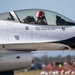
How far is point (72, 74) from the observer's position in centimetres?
2878

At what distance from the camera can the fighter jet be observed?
12.4 meters

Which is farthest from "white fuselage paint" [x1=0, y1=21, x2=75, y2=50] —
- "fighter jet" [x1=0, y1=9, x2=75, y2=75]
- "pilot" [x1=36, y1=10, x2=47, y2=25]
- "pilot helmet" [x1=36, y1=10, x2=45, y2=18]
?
"pilot helmet" [x1=36, y1=10, x2=45, y2=18]

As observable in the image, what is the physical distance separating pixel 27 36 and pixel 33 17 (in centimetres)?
120

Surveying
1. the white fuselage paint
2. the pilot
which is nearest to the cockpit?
the pilot

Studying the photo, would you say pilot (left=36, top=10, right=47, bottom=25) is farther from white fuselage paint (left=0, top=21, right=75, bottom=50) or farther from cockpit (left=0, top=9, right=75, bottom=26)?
white fuselage paint (left=0, top=21, right=75, bottom=50)

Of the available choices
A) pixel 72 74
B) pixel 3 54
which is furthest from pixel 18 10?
pixel 72 74

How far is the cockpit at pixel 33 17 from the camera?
13227 mm

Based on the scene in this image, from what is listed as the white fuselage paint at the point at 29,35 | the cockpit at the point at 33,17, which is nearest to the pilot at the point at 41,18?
the cockpit at the point at 33,17

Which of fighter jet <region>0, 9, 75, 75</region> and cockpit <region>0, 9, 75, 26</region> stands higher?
cockpit <region>0, 9, 75, 26</region>

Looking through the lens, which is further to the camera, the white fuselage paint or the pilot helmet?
the pilot helmet

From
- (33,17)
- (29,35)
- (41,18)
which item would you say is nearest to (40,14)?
(41,18)

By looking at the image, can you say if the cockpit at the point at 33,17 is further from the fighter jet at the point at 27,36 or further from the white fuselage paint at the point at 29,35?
the white fuselage paint at the point at 29,35

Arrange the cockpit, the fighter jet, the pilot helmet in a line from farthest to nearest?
the pilot helmet < the cockpit < the fighter jet

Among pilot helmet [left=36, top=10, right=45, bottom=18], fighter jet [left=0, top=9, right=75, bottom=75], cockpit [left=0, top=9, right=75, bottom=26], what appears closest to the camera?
fighter jet [left=0, top=9, right=75, bottom=75]
